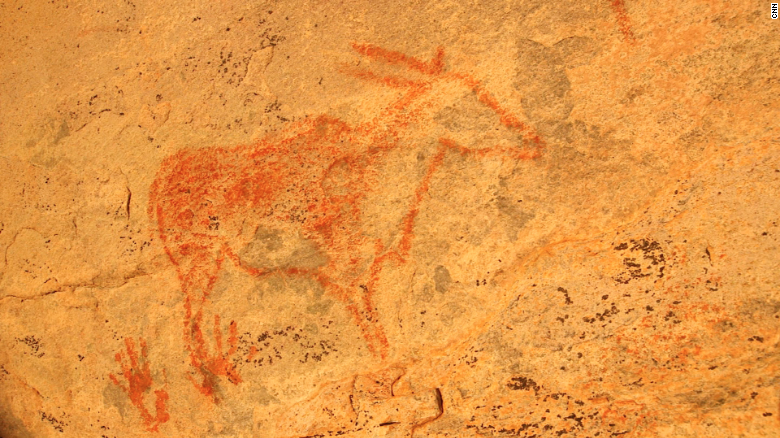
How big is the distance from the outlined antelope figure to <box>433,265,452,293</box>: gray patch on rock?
0.10 metres

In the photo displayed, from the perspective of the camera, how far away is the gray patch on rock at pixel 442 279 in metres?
1.42

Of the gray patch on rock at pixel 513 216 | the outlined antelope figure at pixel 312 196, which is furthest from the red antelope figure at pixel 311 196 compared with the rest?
the gray patch on rock at pixel 513 216

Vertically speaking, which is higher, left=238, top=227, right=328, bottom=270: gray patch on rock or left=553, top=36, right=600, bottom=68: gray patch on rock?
left=553, top=36, right=600, bottom=68: gray patch on rock

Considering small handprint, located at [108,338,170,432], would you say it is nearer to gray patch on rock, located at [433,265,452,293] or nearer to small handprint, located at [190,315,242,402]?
small handprint, located at [190,315,242,402]

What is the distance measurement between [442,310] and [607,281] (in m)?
0.42

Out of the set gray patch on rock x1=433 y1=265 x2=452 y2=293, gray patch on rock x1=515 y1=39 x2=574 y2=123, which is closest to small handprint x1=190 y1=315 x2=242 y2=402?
gray patch on rock x1=433 y1=265 x2=452 y2=293

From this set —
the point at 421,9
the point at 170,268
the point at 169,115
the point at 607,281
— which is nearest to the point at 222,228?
the point at 170,268

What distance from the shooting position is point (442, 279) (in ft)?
4.65

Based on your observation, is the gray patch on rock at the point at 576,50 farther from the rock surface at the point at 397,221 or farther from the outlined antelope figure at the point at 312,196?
the outlined antelope figure at the point at 312,196

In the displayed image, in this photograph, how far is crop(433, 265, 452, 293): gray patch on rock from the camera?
55.7 inches

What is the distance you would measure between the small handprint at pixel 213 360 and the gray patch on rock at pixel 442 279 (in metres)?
0.58

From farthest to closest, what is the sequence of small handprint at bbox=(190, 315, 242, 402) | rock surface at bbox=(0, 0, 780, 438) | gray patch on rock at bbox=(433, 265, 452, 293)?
small handprint at bbox=(190, 315, 242, 402) < gray patch on rock at bbox=(433, 265, 452, 293) < rock surface at bbox=(0, 0, 780, 438)

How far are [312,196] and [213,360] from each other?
55 centimetres

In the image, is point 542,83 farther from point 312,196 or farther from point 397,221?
point 312,196
